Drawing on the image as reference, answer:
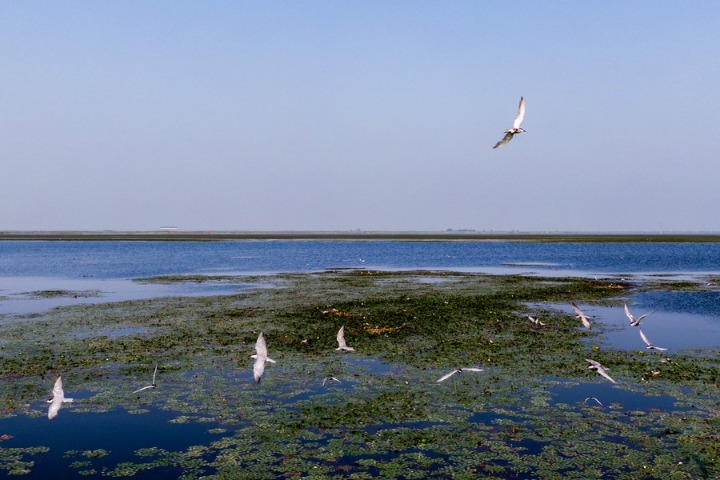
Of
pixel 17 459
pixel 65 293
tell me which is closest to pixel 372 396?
pixel 17 459

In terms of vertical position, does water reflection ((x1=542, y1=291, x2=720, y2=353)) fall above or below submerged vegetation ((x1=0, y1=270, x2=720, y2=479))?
above

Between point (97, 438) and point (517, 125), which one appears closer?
point (97, 438)

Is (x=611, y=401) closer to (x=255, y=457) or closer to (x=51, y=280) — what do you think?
(x=255, y=457)

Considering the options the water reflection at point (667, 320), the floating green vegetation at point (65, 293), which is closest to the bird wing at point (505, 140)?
the water reflection at point (667, 320)

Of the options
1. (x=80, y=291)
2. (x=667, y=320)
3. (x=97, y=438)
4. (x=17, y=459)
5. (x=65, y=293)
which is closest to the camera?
(x=17, y=459)

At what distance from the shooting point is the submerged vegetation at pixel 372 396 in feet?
42.7

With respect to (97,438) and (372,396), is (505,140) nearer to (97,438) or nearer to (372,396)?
(372,396)

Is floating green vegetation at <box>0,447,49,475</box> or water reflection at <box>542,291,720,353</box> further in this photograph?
water reflection at <box>542,291,720,353</box>

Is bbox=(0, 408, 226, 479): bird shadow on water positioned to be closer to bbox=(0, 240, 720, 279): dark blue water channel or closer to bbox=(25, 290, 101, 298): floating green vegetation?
bbox=(25, 290, 101, 298): floating green vegetation

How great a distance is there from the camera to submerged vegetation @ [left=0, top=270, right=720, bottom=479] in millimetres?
13023

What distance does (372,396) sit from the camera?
59.4 ft

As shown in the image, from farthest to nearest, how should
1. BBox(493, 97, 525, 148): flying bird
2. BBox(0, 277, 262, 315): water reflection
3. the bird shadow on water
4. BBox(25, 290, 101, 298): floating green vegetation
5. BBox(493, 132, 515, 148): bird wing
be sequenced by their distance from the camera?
BBox(25, 290, 101, 298): floating green vegetation < BBox(0, 277, 262, 315): water reflection < BBox(493, 97, 525, 148): flying bird < BBox(493, 132, 515, 148): bird wing < the bird shadow on water

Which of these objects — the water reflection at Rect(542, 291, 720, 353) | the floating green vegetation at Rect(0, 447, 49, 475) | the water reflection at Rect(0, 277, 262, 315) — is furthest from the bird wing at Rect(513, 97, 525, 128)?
the water reflection at Rect(0, 277, 262, 315)

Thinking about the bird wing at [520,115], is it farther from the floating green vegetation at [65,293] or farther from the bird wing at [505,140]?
the floating green vegetation at [65,293]
